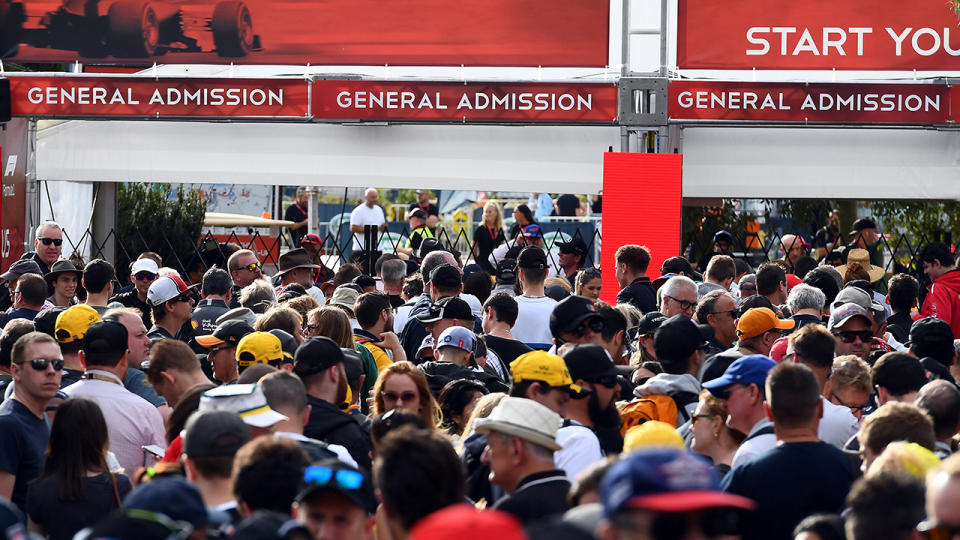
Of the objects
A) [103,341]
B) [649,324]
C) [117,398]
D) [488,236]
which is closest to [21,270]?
[103,341]

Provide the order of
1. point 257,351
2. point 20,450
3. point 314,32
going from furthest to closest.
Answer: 1. point 314,32
2. point 257,351
3. point 20,450

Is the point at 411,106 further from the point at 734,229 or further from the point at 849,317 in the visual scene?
the point at 849,317

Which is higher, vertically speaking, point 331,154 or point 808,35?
point 808,35

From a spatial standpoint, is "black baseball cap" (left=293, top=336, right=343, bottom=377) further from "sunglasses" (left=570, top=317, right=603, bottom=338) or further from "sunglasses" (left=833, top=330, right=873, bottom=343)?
"sunglasses" (left=833, top=330, right=873, bottom=343)

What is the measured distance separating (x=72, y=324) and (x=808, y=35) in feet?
→ 26.7

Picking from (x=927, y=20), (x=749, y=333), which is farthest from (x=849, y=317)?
(x=927, y=20)

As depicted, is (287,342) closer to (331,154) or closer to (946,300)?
(946,300)

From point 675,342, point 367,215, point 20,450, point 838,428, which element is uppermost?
point 367,215

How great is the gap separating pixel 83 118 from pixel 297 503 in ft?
33.3

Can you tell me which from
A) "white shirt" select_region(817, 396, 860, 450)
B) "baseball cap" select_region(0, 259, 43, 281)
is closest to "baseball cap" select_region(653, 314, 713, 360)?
"white shirt" select_region(817, 396, 860, 450)

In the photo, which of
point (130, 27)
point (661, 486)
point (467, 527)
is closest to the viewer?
point (467, 527)

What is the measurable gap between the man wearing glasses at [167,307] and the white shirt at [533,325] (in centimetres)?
213

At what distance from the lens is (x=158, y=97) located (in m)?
12.8

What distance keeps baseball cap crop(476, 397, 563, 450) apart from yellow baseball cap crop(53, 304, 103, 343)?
2.90 meters
